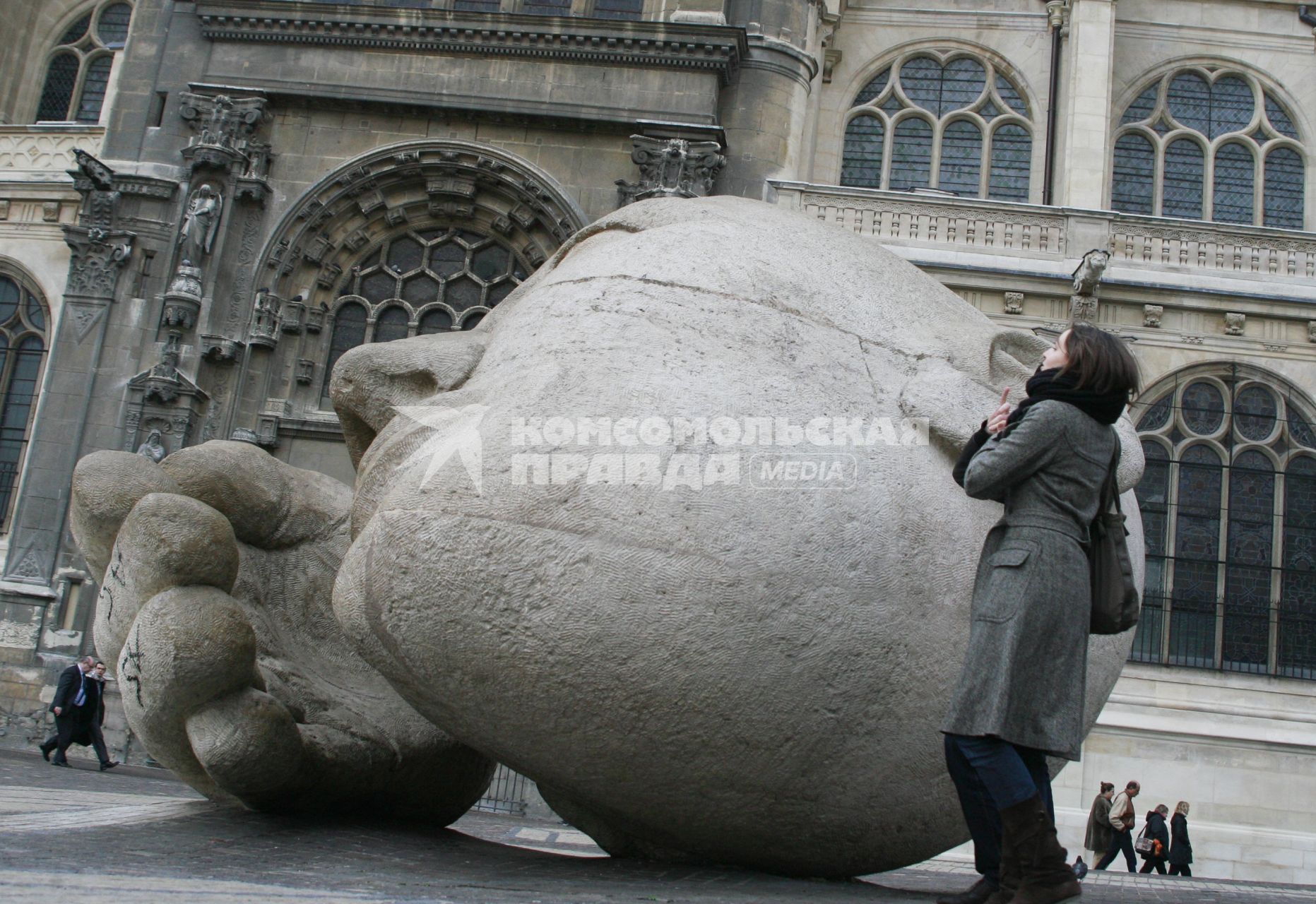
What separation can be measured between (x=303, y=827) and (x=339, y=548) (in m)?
1.12

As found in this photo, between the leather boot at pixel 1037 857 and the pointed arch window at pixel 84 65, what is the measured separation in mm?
19883

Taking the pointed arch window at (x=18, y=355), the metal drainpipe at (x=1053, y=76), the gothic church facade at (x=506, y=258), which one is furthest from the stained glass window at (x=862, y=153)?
the pointed arch window at (x=18, y=355)

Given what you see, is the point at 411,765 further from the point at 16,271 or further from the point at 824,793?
the point at 16,271

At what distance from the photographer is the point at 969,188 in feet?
61.0

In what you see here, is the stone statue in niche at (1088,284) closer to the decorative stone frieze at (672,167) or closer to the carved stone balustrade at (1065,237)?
the carved stone balustrade at (1065,237)

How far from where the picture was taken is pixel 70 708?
11711mm

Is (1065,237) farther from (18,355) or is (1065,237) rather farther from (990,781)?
(990,781)

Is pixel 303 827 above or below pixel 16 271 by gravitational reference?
below

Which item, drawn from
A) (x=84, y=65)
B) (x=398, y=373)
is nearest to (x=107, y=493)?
(x=398, y=373)

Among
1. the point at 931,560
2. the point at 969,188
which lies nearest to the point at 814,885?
the point at 931,560

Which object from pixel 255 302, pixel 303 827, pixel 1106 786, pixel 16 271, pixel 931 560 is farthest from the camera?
pixel 16 271

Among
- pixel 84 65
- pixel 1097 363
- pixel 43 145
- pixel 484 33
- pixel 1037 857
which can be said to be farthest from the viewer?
pixel 84 65

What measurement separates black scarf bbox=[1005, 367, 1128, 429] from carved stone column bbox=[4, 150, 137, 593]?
14004 millimetres

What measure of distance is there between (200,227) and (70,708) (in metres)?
6.07
